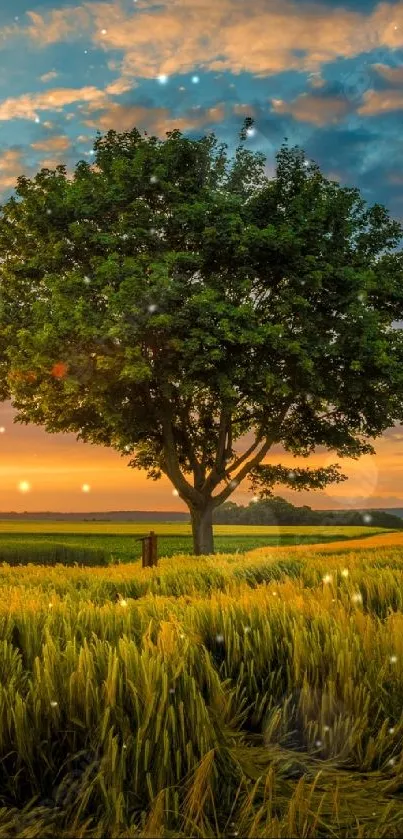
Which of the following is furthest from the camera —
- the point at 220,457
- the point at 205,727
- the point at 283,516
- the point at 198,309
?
Answer: the point at 283,516

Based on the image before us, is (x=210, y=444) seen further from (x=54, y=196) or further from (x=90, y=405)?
(x=54, y=196)

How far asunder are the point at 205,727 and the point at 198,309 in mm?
22843

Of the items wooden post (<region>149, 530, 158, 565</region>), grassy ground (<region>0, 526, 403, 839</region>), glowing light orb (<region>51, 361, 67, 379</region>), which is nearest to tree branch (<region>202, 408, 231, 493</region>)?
glowing light orb (<region>51, 361, 67, 379</region>)

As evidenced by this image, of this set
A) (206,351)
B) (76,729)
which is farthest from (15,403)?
(76,729)

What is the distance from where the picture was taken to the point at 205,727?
9.32 feet

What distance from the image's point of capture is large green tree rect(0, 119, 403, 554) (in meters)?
25.9

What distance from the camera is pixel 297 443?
33.2 m

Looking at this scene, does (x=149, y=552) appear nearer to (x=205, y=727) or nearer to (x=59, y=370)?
(x=205, y=727)

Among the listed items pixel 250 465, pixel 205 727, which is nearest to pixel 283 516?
pixel 250 465

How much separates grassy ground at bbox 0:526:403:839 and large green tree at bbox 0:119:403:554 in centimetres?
2005

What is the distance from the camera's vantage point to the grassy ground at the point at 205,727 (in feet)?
8.17

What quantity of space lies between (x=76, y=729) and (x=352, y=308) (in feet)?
83.6

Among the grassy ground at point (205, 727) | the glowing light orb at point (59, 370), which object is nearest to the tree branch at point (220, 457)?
the glowing light orb at point (59, 370)

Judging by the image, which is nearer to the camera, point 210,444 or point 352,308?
point 352,308
